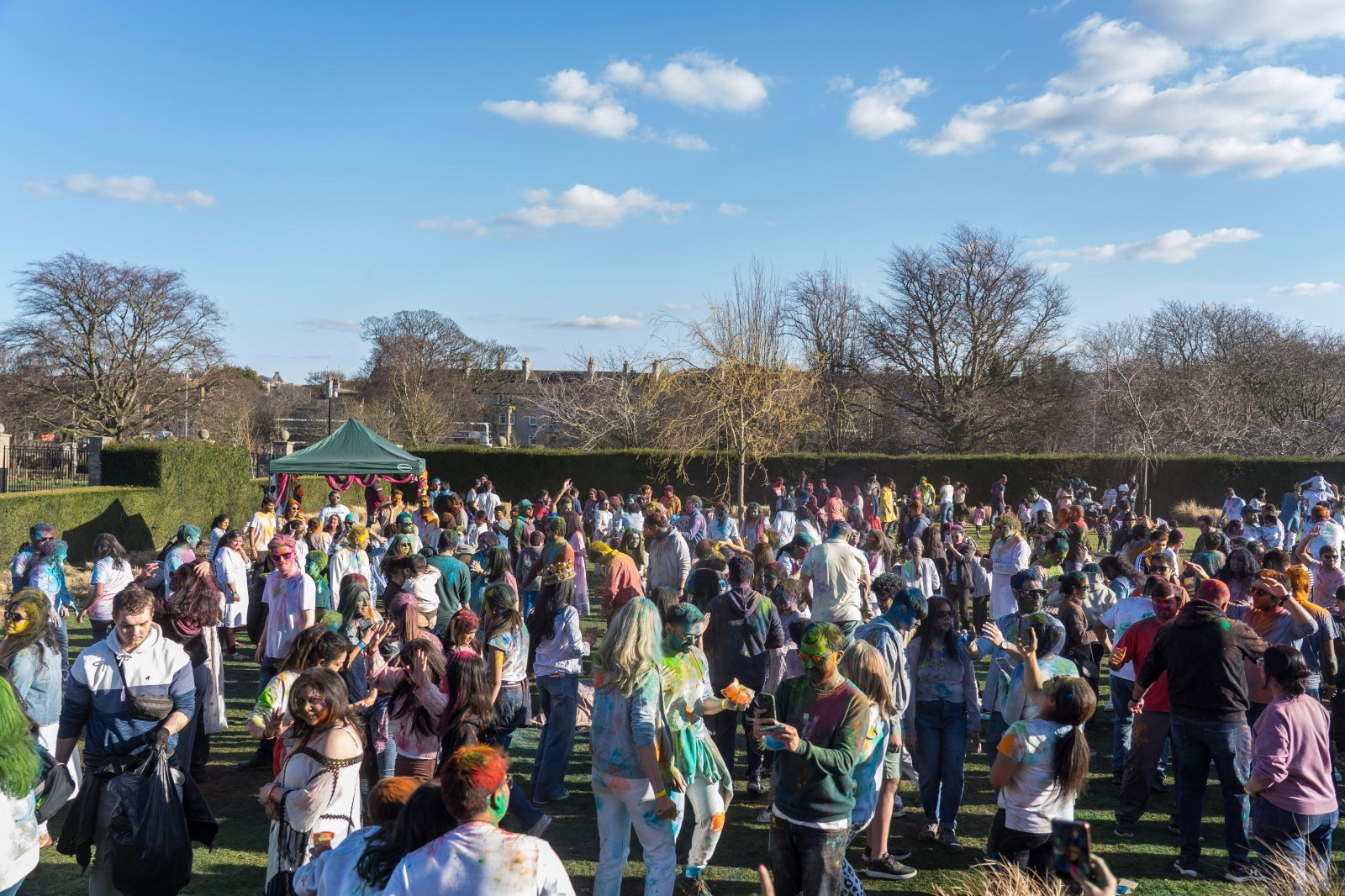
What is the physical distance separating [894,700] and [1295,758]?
6.08 ft

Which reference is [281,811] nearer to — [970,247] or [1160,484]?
[1160,484]

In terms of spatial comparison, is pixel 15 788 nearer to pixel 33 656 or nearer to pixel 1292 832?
pixel 33 656

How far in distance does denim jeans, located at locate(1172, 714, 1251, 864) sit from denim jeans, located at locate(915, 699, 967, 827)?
1.19 metres

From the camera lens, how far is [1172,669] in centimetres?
498

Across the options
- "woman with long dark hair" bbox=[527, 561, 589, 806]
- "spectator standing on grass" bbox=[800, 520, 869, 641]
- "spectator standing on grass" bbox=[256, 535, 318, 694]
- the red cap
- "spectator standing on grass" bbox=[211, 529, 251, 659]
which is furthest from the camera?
"spectator standing on grass" bbox=[211, 529, 251, 659]

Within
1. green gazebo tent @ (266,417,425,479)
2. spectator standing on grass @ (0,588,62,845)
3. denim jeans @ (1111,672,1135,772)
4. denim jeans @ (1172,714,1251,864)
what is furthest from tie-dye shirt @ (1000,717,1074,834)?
green gazebo tent @ (266,417,425,479)

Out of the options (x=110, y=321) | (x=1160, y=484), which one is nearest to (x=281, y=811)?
(x=1160, y=484)

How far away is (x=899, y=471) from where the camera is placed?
31094mm

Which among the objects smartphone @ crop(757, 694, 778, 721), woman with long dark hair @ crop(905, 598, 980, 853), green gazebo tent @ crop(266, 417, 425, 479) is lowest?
woman with long dark hair @ crop(905, 598, 980, 853)

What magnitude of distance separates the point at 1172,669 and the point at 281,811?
4.63 m

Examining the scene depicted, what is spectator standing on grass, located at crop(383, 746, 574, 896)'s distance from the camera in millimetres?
2299

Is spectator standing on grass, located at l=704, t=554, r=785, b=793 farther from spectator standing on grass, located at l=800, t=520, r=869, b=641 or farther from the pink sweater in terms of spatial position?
the pink sweater

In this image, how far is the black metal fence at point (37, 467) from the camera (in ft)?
56.3

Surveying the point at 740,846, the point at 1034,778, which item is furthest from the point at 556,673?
the point at 1034,778
